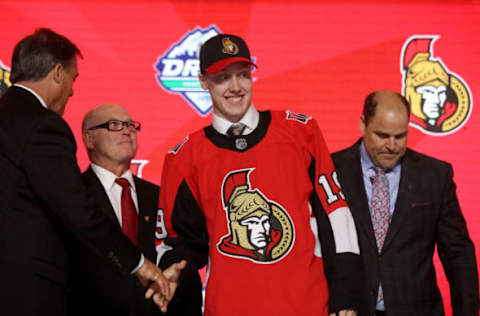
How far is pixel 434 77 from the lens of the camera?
3326mm

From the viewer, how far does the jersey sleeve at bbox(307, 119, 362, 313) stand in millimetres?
1575

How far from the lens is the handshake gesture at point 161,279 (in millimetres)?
1762

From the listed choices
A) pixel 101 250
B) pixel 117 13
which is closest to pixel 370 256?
pixel 101 250

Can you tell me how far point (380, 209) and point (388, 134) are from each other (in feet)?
0.98

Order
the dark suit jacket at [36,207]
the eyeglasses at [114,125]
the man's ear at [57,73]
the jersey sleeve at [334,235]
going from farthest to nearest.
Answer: the eyeglasses at [114,125], the man's ear at [57,73], the dark suit jacket at [36,207], the jersey sleeve at [334,235]

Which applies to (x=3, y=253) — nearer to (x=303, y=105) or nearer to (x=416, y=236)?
(x=416, y=236)

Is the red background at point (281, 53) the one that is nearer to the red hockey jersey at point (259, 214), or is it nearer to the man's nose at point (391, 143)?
the man's nose at point (391, 143)

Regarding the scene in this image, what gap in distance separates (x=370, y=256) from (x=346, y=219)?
0.42m

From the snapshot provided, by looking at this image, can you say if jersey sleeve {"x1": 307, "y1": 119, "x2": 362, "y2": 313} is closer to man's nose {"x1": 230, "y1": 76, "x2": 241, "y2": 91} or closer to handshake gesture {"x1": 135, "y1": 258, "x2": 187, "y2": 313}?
man's nose {"x1": 230, "y1": 76, "x2": 241, "y2": 91}

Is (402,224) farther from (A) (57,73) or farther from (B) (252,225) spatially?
(A) (57,73)

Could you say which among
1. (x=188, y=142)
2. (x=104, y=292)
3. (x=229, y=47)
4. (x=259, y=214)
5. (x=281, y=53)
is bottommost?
(x=104, y=292)

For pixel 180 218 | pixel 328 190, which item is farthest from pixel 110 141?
pixel 328 190

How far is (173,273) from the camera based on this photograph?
5.79 feet

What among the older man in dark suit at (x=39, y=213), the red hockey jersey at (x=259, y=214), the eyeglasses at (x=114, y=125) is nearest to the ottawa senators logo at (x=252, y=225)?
the red hockey jersey at (x=259, y=214)
